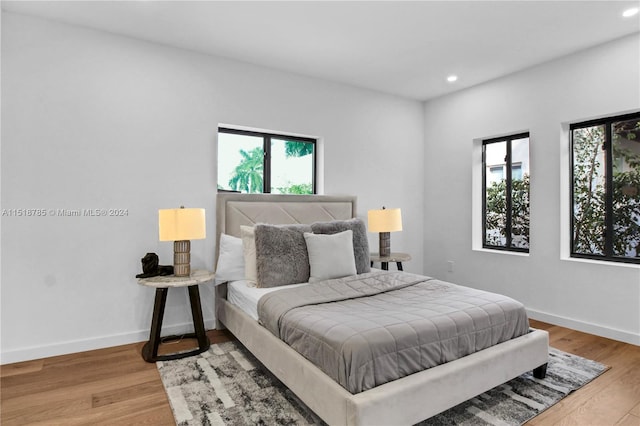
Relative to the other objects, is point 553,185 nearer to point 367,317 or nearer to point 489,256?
point 489,256

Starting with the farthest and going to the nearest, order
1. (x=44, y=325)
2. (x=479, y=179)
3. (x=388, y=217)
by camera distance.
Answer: (x=479, y=179)
(x=388, y=217)
(x=44, y=325)

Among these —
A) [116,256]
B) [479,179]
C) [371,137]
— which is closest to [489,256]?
[479,179]

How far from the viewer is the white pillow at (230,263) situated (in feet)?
10.7

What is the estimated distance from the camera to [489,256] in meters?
4.26

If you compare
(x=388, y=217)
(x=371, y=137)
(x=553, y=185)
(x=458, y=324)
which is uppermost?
(x=371, y=137)

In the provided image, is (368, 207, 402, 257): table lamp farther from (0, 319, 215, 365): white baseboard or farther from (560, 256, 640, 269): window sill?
(0, 319, 215, 365): white baseboard

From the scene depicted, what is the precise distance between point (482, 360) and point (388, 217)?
86.7 inches

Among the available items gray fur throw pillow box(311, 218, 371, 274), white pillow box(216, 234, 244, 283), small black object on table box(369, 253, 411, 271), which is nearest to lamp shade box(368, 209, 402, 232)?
small black object on table box(369, 253, 411, 271)

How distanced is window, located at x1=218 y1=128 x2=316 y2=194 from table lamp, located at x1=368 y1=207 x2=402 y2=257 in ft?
2.68

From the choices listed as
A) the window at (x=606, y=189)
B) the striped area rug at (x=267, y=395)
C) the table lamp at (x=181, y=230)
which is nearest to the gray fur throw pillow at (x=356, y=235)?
the table lamp at (x=181, y=230)

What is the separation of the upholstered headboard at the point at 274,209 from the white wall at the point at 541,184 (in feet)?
4.90

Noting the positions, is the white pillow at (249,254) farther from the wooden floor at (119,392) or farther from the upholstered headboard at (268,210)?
the wooden floor at (119,392)

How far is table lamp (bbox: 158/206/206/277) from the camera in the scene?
2.85 metres

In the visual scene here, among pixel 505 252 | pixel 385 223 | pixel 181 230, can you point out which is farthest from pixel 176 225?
pixel 505 252
